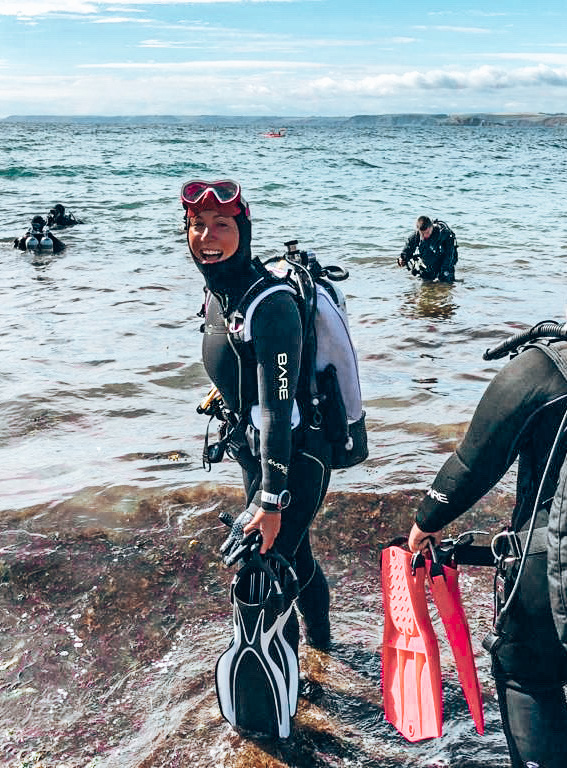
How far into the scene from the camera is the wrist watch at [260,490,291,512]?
119 inches

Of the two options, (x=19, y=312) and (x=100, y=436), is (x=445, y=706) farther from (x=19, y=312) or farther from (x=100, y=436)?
(x=19, y=312)

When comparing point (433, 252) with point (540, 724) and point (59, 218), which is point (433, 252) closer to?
point (59, 218)

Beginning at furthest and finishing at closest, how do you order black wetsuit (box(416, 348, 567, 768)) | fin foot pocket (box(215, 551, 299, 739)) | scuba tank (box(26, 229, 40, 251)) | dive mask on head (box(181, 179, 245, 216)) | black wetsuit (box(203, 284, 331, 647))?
scuba tank (box(26, 229, 40, 251)) < fin foot pocket (box(215, 551, 299, 739)) < dive mask on head (box(181, 179, 245, 216)) < black wetsuit (box(203, 284, 331, 647)) < black wetsuit (box(416, 348, 567, 768))

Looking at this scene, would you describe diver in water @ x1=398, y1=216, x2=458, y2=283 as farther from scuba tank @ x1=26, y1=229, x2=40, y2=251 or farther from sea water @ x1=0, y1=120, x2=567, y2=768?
scuba tank @ x1=26, y1=229, x2=40, y2=251

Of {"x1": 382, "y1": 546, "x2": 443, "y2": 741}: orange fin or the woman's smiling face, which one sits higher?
the woman's smiling face

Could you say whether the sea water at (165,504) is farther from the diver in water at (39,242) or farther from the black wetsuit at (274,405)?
the black wetsuit at (274,405)

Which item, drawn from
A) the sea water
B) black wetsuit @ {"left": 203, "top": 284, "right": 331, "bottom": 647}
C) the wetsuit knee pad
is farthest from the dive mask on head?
the sea water

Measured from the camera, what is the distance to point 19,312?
12914mm

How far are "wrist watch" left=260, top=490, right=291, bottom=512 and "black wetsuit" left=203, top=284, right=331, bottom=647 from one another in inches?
0.8

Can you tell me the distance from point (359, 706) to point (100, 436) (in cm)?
462

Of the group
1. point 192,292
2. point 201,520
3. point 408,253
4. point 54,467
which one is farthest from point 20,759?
point 408,253

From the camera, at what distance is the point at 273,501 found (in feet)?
9.88

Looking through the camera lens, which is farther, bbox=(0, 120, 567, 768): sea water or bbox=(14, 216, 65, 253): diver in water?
bbox=(14, 216, 65, 253): diver in water

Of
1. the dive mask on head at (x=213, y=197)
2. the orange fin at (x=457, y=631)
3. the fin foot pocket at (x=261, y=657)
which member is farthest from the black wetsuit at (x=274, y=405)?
the orange fin at (x=457, y=631)
